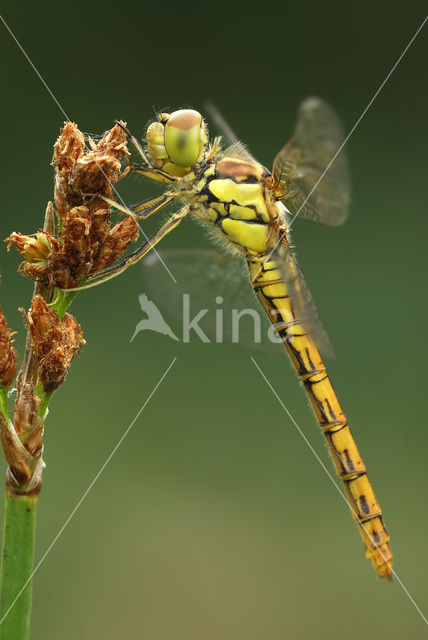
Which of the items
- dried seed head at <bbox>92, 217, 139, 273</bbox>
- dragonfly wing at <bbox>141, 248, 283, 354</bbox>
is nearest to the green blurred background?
dragonfly wing at <bbox>141, 248, 283, 354</bbox>

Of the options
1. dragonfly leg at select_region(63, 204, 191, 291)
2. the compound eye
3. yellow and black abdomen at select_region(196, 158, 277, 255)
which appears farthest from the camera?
yellow and black abdomen at select_region(196, 158, 277, 255)

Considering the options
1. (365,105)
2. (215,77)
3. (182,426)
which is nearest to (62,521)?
(182,426)

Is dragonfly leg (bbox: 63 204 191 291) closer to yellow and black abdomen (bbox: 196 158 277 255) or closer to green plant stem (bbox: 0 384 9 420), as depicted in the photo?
yellow and black abdomen (bbox: 196 158 277 255)

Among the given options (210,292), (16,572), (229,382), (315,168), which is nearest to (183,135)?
(315,168)

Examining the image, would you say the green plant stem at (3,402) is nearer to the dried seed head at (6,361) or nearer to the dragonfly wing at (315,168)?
the dried seed head at (6,361)

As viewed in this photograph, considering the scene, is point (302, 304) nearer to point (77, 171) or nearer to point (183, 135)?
point (183, 135)

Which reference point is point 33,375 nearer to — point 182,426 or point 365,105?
point 182,426
